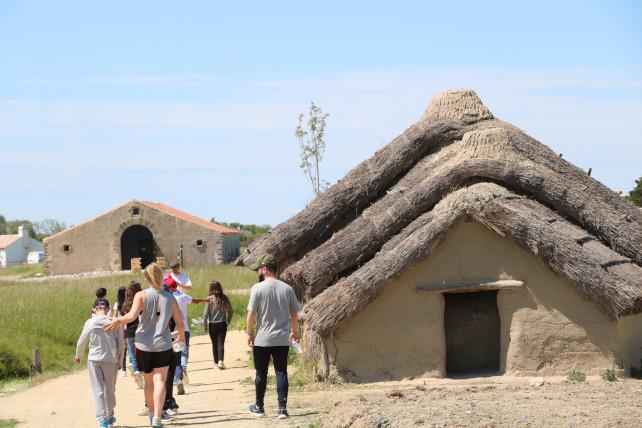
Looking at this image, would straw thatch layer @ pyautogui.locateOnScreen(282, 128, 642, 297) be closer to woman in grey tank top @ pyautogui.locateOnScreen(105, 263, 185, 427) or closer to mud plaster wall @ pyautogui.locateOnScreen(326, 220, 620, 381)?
mud plaster wall @ pyautogui.locateOnScreen(326, 220, 620, 381)

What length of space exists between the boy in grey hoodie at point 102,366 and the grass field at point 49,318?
725cm

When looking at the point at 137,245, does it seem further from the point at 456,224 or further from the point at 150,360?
the point at 150,360

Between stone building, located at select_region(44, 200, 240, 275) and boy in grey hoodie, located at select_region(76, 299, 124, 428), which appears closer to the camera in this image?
boy in grey hoodie, located at select_region(76, 299, 124, 428)

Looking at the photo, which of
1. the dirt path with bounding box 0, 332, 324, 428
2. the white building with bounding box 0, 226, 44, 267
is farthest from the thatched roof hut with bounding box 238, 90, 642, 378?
the white building with bounding box 0, 226, 44, 267

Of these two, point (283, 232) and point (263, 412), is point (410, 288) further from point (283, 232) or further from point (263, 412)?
point (263, 412)

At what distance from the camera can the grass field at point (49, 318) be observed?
17.6m

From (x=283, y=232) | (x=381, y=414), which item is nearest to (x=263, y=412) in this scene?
(x=381, y=414)

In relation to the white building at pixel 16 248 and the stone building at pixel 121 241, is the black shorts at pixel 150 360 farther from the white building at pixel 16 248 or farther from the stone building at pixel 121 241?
the white building at pixel 16 248

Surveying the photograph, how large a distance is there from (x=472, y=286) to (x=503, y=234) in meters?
0.90

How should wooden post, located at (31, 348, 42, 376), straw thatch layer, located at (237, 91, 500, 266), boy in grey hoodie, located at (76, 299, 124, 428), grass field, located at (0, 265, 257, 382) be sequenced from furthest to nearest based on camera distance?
grass field, located at (0, 265, 257, 382) → wooden post, located at (31, 348, 42, 376) → straw thatch layer, located at (237, 91, 500, 266) → boy in grey hoodie, located at (76, 299, 124, 428)

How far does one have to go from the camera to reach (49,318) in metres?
21.7

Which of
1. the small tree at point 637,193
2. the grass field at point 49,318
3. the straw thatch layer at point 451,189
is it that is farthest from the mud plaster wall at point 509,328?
the small tree at point 637,193

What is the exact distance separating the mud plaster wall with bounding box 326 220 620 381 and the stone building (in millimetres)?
Result: 30520

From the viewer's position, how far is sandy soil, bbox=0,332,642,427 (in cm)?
916
